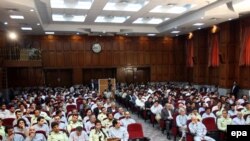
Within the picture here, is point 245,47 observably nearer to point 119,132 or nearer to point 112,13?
point 112,13

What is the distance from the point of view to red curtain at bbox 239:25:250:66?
16547mm

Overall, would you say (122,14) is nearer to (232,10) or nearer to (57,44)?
(232,10)

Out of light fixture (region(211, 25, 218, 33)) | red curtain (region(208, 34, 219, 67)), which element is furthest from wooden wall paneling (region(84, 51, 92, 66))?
light fixture (region(211, 25, 218, 33))

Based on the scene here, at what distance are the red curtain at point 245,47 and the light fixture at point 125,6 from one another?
293 inches

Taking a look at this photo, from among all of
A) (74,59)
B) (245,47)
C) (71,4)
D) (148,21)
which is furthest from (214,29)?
(74,59)

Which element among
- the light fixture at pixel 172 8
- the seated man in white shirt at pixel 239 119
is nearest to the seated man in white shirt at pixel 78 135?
the seated man in white shirt at pixel 239 119

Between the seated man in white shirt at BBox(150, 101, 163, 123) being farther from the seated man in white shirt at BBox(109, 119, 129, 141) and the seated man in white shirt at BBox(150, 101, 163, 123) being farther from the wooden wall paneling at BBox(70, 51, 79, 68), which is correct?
the wooden wall paneling at BBox(70, 51, 79, 68)

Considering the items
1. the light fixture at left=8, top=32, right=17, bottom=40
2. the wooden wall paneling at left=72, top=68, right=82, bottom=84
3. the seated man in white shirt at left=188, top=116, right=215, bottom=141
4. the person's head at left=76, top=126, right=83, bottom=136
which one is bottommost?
the seated man in white shirt at left=188, top=116, right=215, bottom=141

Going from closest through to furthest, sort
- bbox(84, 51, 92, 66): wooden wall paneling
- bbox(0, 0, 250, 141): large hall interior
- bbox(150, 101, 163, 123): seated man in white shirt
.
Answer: bbox(0, 0, 250, 141): large hall interior
bbox(150, 101, 163, 123): seated man in white shirt
bbox(84, 51, 92, 66): wooden wall paneling

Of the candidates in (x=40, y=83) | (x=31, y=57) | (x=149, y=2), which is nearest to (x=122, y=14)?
(x=149, y=2)

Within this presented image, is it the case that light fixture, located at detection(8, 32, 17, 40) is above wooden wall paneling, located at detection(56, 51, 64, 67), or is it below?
above

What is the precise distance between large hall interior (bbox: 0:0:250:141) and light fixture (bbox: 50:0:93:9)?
0.06 m

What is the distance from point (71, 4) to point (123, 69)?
38.9ft

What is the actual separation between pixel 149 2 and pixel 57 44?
42.1 ft
